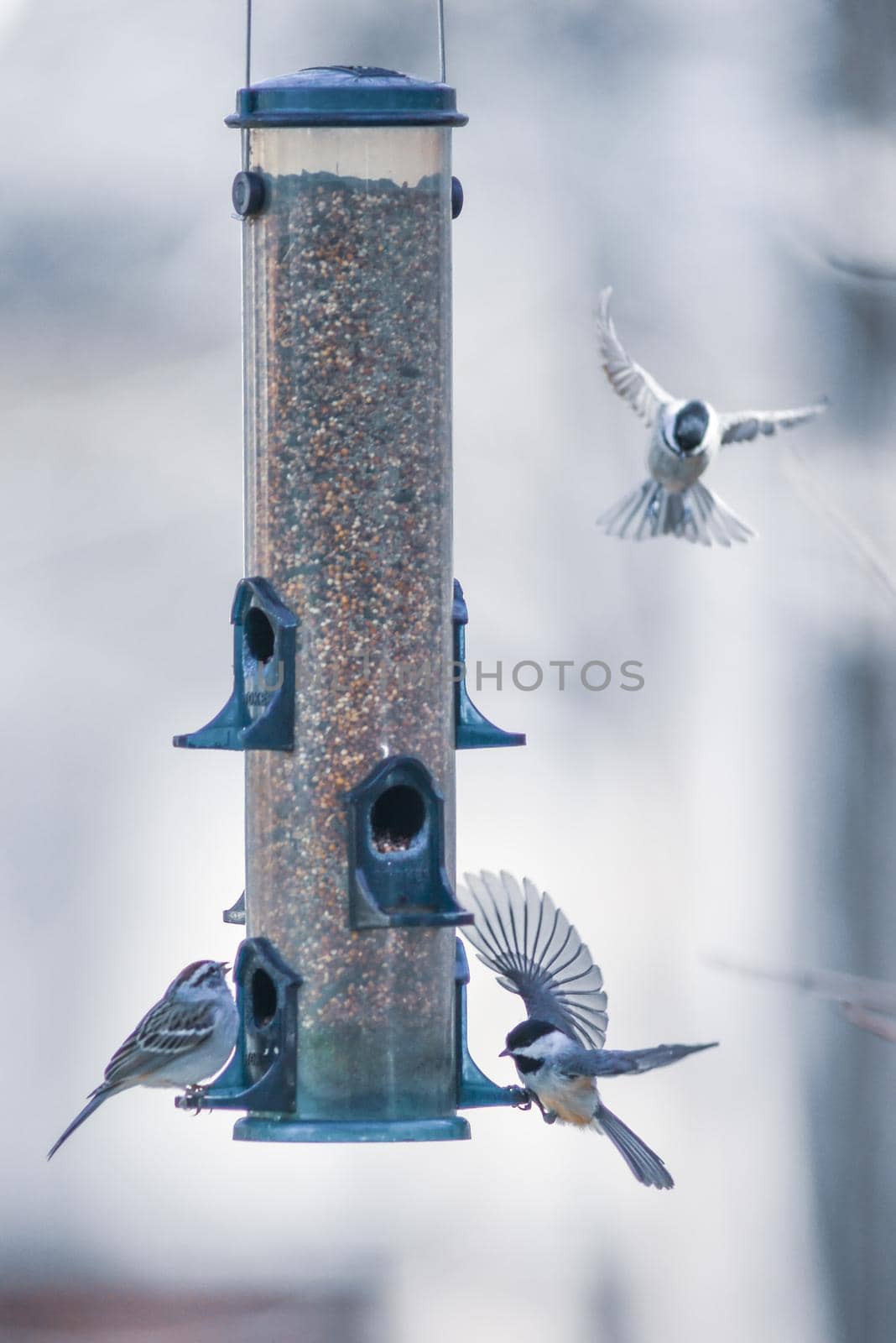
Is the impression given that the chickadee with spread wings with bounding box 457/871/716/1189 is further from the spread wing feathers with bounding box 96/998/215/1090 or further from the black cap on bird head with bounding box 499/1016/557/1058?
the spread wing feathers with bounding box 96/998/215/1090

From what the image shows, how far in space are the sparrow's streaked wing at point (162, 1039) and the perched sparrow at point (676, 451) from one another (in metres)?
2.28

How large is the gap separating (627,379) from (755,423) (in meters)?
0.66

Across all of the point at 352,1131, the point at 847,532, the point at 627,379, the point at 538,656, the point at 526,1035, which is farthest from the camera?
the point at 538,656

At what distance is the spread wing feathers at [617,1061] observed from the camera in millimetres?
5152

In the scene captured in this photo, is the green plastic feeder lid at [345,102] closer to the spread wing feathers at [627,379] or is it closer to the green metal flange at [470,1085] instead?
the spread wing feathers at [627,379]

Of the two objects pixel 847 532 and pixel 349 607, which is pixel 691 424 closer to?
pixel 349 607

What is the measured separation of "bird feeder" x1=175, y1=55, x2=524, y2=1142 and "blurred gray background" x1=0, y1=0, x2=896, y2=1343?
5478 millimetres

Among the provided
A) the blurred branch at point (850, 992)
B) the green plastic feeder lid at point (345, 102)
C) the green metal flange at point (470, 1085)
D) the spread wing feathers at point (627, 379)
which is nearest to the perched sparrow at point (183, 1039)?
the green metal flange at point (470, 1085)

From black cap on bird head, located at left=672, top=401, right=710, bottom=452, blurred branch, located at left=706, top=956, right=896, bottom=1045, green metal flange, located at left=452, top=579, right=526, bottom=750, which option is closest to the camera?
blurred branch, located at left=706, top=956, right=896, bottom=1045

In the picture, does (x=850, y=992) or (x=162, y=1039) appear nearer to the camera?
(x=850, y=992)

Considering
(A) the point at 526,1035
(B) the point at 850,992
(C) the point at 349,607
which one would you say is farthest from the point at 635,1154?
(B) the point at 850,992

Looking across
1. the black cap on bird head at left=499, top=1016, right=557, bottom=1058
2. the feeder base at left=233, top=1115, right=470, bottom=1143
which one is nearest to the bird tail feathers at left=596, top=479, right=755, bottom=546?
the black cap on bird head at left=499, top=1016, right=557, bottom=1058

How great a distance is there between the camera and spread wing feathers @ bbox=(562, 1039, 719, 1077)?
5.15 m

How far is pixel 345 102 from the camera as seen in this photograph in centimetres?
529
